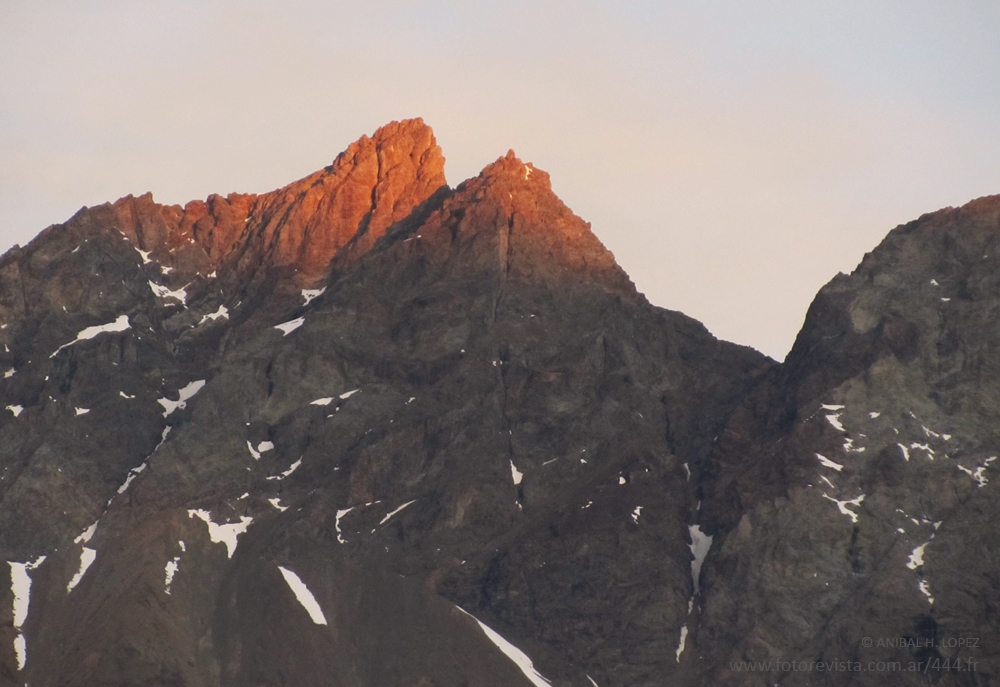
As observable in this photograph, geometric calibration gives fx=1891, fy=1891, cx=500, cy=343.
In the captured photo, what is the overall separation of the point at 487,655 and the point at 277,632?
22.2 metres

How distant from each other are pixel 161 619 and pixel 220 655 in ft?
24.8

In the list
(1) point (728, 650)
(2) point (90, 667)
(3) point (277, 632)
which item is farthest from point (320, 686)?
(1) point (728, 650)

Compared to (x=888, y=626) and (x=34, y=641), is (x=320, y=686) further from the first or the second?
(x=888, y=626)

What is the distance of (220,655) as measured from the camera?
19488 cm

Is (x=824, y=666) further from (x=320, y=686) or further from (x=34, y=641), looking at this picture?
(x=34, y=641)

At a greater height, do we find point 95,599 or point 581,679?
point 95,599

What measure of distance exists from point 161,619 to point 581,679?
44.5m

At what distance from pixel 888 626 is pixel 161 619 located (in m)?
75.3

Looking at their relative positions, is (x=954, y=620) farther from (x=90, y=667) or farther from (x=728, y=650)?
(x=90, y=667)

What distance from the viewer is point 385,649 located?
650 feet

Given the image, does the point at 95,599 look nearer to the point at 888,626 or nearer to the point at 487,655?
the point at 487,655

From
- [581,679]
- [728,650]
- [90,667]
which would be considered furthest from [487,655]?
[90,667]

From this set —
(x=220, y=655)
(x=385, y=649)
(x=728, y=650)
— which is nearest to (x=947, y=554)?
(x=728, y=650)

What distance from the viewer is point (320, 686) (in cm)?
19250
